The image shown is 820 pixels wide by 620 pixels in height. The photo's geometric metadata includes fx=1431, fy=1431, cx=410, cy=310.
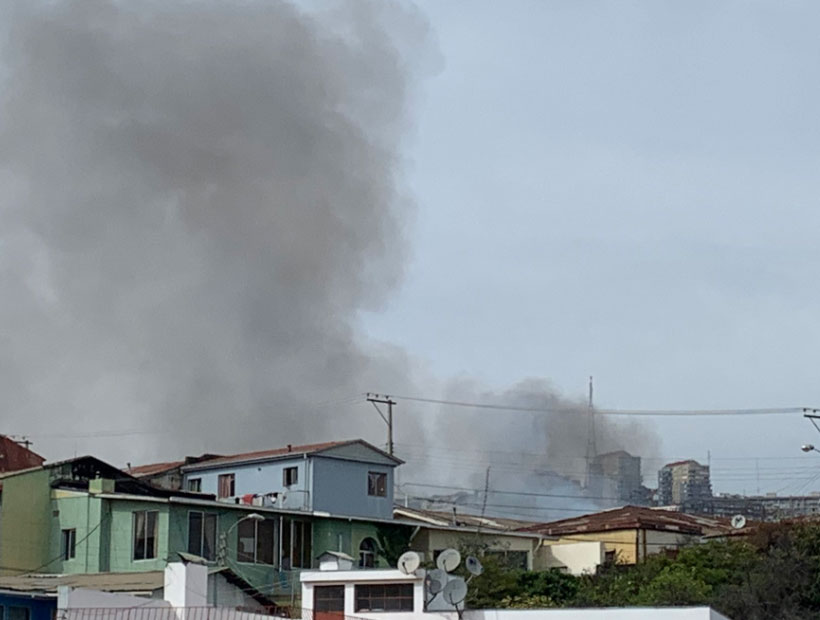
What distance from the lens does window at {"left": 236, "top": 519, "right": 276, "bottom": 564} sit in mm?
53500

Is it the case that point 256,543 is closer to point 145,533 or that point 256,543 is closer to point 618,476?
point 145,533

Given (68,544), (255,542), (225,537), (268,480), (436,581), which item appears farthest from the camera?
(268,480)

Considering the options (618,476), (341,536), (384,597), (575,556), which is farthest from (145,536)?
(618,476)

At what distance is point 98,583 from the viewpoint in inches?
1638

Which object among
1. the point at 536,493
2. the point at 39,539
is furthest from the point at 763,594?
the point at 536,493

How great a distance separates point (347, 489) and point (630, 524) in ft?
41.5

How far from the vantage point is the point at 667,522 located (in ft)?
214

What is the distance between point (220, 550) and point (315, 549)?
441 centimetres

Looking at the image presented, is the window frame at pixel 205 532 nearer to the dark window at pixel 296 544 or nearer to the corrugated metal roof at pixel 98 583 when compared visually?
the dark window at pixel 296 544

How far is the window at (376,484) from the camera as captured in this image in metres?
63.8

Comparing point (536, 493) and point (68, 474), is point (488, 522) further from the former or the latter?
point (536, 493)

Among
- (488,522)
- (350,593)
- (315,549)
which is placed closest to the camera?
(350,593)

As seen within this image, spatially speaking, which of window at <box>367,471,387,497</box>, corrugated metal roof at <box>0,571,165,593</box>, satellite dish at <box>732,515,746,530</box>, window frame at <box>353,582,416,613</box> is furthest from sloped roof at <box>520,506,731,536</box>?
window frame at <box>353,582,416,613</box>

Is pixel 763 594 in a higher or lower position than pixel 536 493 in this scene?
lower
